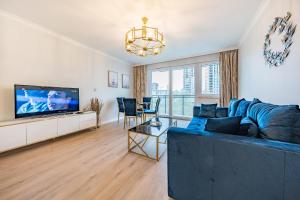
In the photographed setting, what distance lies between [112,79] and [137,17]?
295cm

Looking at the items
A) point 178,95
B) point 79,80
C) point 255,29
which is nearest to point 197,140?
point 255,29

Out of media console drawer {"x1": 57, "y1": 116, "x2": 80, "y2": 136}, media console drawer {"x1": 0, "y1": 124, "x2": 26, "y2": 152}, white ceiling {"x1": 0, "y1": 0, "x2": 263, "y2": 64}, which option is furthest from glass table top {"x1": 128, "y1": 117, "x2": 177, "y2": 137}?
white ceiling {"x1": 0, "y1": 0, "x2": 263, "y2": 64}

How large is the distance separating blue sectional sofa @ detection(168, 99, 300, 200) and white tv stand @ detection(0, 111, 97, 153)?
8.56 feet

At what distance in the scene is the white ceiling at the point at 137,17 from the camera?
222 cm

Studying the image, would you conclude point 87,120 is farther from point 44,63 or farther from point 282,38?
point 282,38

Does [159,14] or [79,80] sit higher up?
[159,14]

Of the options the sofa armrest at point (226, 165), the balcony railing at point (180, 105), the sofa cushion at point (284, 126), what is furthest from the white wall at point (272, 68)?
the balcony railing at point (180, 105)

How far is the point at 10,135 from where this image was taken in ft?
7.41

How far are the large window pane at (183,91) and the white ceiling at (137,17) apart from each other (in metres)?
1.79

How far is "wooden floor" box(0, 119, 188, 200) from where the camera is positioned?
147 cm

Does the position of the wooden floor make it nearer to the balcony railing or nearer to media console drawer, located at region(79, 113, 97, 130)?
media console drawer, located at region(79, 113, 97, 130)

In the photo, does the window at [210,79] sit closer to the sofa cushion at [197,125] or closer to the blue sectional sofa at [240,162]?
the sofa cushion at [197,125]

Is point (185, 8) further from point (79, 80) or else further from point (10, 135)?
point (10, 135)

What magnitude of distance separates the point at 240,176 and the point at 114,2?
8.71 ft
